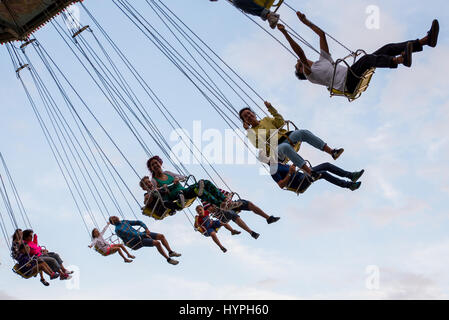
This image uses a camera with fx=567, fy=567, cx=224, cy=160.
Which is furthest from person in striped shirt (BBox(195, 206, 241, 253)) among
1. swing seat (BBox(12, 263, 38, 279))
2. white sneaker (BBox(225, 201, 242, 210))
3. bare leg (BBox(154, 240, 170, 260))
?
swing seat (BBox(12, 263, 38, 279))

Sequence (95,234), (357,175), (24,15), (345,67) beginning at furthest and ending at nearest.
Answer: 1. (95,234)
2. (24,15)
3. (357,175)
4. (345,67)

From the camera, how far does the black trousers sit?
8914 mm

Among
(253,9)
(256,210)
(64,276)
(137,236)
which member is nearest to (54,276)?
(64,276)

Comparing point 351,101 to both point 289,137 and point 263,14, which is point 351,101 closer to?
point 289,137

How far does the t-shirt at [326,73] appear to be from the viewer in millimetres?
9695

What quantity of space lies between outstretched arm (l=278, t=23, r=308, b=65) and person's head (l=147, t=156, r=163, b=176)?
3.71 m

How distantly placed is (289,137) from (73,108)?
682 cm

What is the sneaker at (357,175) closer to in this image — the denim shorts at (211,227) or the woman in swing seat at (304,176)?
the woman in swing seat at (304,176)

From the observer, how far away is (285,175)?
1084 centimetres

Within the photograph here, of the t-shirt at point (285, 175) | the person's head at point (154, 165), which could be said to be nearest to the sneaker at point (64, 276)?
the person's head at point (154, 165)

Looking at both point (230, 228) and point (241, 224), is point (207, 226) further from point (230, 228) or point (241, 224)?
point (241, 224)

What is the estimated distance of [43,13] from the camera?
14484 millimetres

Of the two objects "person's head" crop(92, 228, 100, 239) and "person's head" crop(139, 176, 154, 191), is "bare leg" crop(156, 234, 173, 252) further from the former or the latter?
"person's head" crop(92, 228, 100, 239)

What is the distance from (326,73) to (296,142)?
1.43 metres
